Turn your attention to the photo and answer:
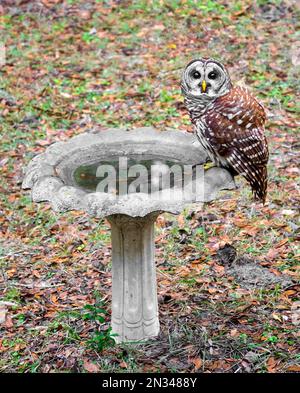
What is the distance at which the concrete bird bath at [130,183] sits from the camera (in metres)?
4.20

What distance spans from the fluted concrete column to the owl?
0.61 m

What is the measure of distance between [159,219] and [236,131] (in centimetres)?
213

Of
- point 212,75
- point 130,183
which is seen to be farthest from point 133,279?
point 212,75

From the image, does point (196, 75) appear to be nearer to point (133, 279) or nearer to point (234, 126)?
point (234, 126)

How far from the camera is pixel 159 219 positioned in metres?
6.60

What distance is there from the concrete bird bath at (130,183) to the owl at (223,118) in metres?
0.18

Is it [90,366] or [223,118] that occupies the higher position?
[223,118]

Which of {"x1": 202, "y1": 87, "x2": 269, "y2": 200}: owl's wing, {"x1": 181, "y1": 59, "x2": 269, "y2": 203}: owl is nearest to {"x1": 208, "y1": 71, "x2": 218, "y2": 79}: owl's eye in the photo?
{"x1": 181, "y1": 59, "x2": 269, "y2": 203}: owl

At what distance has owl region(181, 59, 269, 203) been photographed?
461 cm
